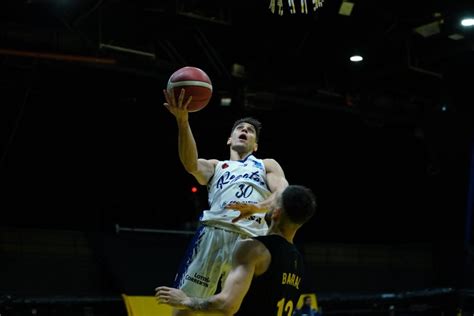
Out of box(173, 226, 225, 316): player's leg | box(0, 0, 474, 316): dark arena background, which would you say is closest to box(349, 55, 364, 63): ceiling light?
box(0, 0, 474, 316): dark arena background

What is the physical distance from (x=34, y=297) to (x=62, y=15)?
393cm

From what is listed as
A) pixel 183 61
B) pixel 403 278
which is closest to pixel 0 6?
pixel 183 61

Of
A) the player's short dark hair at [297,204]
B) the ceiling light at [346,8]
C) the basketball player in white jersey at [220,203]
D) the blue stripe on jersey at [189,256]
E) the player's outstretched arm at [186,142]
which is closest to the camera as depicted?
the player's short dark hair at [297,204]

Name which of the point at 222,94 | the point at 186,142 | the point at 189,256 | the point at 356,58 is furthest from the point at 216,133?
the point at 186,142

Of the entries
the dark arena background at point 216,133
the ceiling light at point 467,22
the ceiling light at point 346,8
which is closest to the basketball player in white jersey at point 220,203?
the dark arena background at point 216,133

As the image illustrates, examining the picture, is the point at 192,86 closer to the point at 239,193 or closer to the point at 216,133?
the point at 239,193

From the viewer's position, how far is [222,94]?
38.6ft

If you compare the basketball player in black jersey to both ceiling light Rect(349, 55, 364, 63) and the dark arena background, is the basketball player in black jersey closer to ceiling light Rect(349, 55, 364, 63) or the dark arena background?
the dark arena background

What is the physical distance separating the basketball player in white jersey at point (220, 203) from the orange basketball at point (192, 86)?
0.22 ft

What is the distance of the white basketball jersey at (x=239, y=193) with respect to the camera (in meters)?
5.18

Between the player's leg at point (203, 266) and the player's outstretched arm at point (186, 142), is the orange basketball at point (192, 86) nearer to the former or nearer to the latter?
the player's outstretched arm at point (186, 142)

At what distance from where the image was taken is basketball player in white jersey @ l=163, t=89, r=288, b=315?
514cm

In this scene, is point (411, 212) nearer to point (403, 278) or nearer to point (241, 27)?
point (403, 278)

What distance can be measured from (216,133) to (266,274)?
9.91 meters
